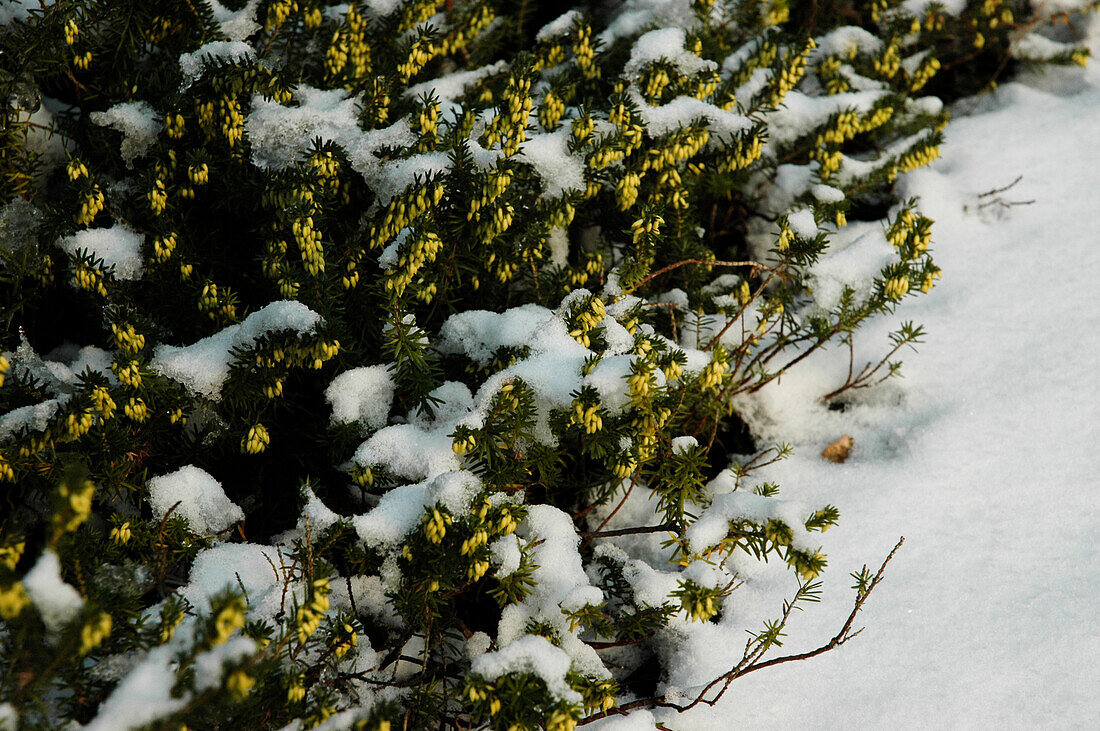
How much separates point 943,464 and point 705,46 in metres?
1.78

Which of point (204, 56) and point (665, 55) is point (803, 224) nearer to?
point (665, 55)

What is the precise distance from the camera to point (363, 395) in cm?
215

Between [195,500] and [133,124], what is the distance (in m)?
1.25

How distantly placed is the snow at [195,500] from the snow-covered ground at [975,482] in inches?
53.4

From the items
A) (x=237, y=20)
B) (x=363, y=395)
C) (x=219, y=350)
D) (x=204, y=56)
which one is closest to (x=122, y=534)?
(x=219, y=350)

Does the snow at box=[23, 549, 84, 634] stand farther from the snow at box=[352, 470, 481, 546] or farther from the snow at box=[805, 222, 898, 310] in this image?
the snow at box=[805, 222, 898, 310]

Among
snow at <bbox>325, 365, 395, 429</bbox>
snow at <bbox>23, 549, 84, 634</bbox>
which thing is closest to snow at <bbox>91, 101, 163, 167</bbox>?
snow at <bbox>325, 365, 395, 429</bbox>

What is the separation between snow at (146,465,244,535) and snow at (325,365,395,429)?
382 millimetres

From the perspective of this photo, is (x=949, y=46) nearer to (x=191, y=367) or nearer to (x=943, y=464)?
(x=943, y=464)

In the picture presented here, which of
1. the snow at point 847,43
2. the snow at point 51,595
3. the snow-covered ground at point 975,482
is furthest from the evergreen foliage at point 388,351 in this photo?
the snow at point 847,43

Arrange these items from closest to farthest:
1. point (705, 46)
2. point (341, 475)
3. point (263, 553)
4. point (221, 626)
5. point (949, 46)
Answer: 1. point (221, 626)
2. point (263, 553)
3. point (341, 475)
4. point (705, 46)
5. point (949, 46)

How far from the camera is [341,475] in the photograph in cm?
227

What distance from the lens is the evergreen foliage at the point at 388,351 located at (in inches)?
67.3

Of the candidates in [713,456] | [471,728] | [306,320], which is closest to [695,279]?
[713,456]
